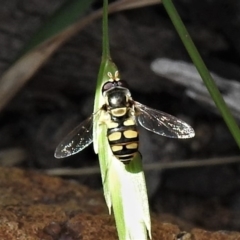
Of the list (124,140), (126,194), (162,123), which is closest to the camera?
(126,194)

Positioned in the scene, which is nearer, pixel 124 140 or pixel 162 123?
pixel 124 140

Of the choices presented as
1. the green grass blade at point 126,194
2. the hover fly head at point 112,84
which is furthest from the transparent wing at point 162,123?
the green grass blade at point 126,194

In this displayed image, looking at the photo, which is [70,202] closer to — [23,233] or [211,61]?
[23,233]

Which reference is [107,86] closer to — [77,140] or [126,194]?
[77,140]

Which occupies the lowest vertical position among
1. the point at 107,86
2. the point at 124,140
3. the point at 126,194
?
the point at 126,194

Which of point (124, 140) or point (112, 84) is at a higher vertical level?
point (112, 84)

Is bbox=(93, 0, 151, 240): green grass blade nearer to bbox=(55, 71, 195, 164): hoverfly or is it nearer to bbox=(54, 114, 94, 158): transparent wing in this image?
bbox=(55, 71, 195, 164): hoverfly

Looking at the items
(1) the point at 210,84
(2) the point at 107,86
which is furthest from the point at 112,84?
(1) the point at 210,84

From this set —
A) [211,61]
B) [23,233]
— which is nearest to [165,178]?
[211,61]
